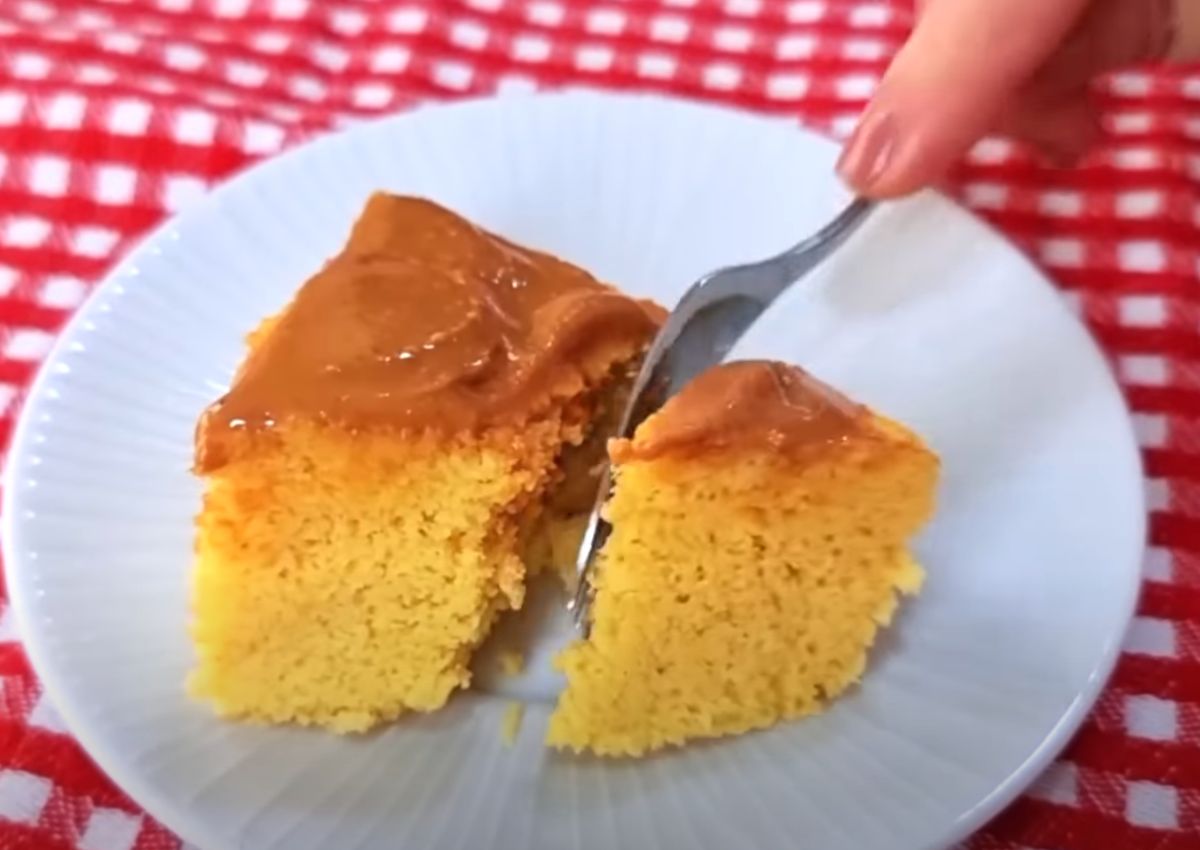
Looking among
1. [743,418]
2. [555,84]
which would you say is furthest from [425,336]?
[555,84]

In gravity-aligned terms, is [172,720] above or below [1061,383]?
below

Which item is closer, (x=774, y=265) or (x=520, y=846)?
(x=520, y=846)

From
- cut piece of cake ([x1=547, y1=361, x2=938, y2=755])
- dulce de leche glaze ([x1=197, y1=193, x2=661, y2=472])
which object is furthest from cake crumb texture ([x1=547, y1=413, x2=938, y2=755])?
dulce de leche glaze ([x1=197, y1=193, x2=661, y2=472])

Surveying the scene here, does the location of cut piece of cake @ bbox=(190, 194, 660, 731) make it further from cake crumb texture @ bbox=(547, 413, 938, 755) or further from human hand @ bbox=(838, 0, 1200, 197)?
human hand @ bbox=(838, 0, 1200, 197)

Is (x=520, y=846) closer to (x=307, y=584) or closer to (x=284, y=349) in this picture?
(x=307, y=584)

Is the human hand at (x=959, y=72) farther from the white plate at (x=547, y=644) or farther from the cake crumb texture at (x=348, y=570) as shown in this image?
the cake crumb texture at (x=348, y=570)

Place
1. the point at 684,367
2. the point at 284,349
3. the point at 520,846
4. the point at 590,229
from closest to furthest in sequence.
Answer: the point at 520,846, the point at 284,349, the point at 684,367, the point at 590,229

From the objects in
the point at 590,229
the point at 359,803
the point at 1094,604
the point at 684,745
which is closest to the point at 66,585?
the point at 359,803
